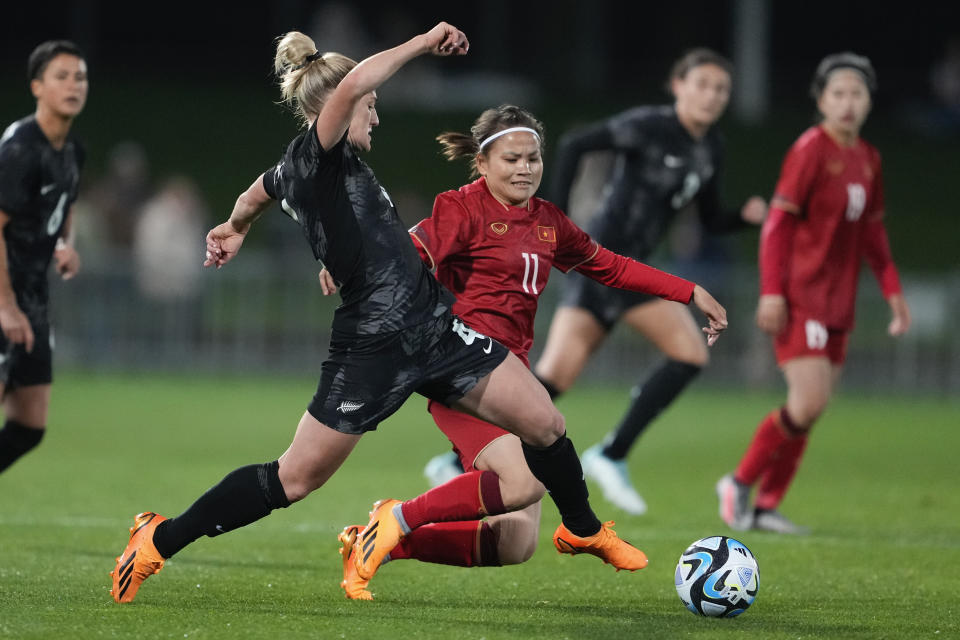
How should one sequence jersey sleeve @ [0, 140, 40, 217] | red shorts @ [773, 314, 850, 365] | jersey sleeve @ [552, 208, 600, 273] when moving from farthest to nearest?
1. red shorts @ [773, 314, 850, 365]
2. jersey sleeve @ [0, 140, 40, 217]
3. jersey sleeve @ [552, 208, 600, 273]

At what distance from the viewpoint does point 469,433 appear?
20.2 feet

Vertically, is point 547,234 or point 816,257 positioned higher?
point 547,234

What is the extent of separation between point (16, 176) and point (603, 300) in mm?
3656

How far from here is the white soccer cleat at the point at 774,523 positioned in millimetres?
8625

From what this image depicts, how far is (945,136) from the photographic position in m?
29.7

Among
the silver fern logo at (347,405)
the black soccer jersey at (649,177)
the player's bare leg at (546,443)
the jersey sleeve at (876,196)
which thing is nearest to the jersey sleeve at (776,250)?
the jersey sleeve at (876,196)

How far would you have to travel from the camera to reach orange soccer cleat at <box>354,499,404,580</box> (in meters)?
6.02

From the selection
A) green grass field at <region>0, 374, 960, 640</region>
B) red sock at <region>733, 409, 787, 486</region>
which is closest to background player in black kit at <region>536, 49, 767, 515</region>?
green grass field at <region>0, 374, 960, 640</region>

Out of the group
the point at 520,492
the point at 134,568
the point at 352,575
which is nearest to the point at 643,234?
the point at 520,492

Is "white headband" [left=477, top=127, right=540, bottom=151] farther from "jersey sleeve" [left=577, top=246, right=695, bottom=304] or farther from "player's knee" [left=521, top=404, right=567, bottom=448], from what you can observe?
"player's knee" [left=521, top=404, right=567, bottom=448]

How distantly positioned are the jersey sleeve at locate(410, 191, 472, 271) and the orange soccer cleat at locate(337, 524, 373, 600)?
1.15m

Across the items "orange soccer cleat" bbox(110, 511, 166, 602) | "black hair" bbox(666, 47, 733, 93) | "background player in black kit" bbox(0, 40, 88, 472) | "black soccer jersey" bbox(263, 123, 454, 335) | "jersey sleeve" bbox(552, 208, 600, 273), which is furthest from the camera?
"black hair" bbox(666, 47, 733, 93)

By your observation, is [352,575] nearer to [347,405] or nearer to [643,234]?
[347,405]

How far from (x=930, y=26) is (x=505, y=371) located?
95.1 feet
